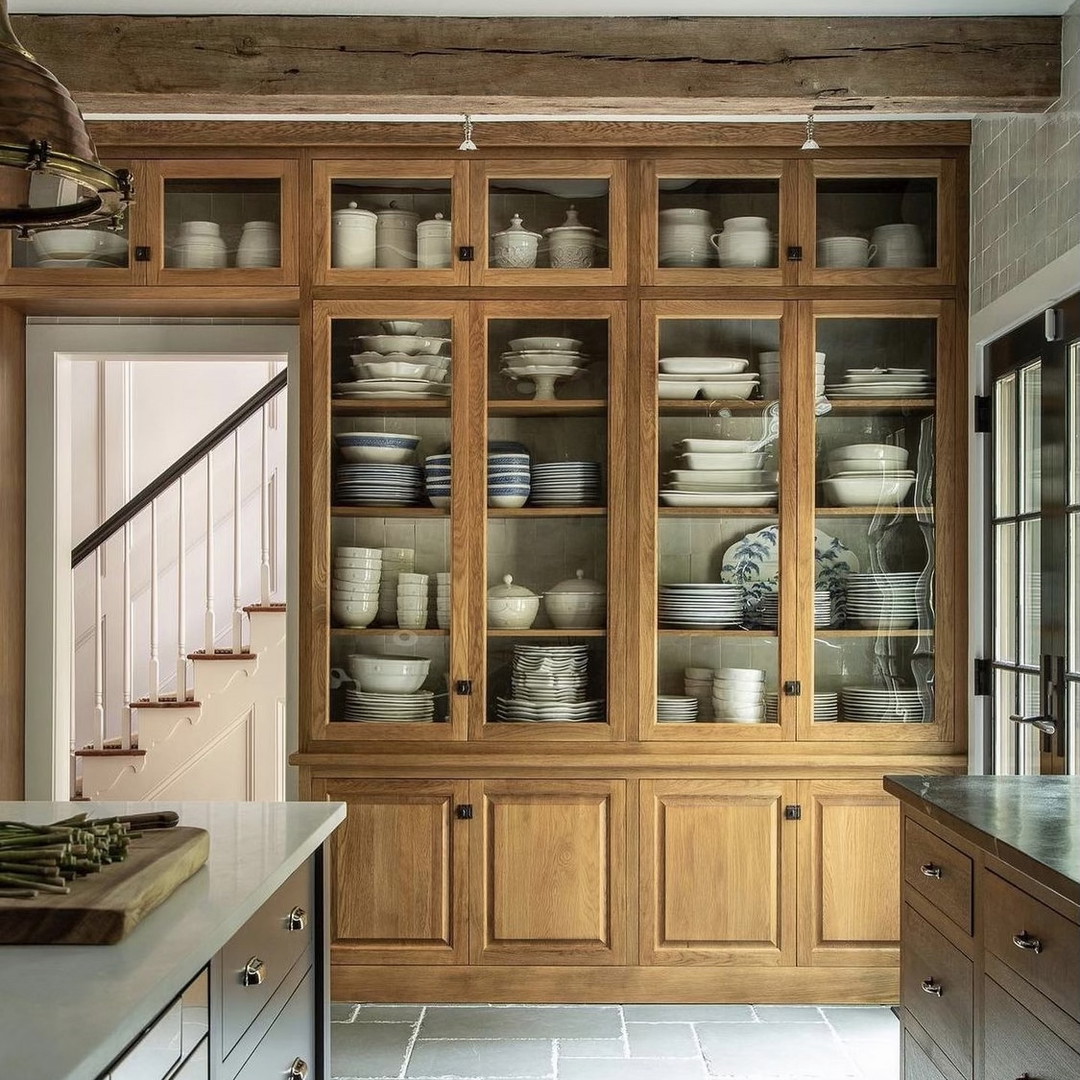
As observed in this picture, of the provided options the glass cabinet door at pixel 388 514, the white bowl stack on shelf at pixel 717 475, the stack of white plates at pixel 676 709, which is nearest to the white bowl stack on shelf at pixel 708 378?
the white bowl stack on shelf at pixel 717 475

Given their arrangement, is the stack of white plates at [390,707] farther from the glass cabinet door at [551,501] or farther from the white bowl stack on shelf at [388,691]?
the glass cabinet door at [551,501]

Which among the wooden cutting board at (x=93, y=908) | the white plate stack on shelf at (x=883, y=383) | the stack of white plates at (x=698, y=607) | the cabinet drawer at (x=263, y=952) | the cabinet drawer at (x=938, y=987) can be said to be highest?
the white plate stack on shelf at (x=883, y=383)

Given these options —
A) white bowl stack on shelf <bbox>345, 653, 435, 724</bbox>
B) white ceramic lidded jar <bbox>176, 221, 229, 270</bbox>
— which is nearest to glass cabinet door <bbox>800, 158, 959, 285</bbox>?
white bowl stack on shelf <bbox>345, 653, 435, 724</bbox>

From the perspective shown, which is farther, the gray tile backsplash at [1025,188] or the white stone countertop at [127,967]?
the gray tile backsplash at [1025,188]

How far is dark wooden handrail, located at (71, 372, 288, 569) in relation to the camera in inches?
206

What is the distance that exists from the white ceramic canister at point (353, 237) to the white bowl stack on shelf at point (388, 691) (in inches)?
47.9

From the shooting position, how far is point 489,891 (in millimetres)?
3453

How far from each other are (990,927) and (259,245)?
110 inches

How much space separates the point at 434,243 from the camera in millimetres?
3527

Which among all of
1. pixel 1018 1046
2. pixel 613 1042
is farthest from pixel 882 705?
pixel 1018 1046

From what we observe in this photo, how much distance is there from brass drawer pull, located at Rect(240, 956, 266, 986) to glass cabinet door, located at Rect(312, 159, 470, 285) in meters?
2.28

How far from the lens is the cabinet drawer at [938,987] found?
200 cm

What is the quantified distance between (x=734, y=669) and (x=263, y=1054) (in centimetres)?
206

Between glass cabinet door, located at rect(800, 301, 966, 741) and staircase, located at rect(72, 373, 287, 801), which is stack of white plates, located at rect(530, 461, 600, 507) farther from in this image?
staircase, located at rect(72, 373, 287, 801)
